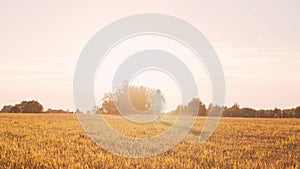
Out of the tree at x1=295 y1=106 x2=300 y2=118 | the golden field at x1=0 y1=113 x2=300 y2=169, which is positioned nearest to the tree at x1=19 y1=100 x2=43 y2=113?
the tree at x1=295 y1=106 x2=300 y2=118

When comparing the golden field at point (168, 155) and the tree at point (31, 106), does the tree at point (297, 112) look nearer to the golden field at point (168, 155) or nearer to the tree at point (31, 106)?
the golden field at point (168, 155)

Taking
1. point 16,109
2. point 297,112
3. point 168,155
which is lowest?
point 168,155

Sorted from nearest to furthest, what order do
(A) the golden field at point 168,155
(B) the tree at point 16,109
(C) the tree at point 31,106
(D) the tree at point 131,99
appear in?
(A) the golden field at point 168,155
(D) the tree at point 131,99
(C) the tree at point 31,106
(B) the tree at point 16,109

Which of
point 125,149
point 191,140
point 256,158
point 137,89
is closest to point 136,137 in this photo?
point 191,140

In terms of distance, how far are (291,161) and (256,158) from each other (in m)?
0.76

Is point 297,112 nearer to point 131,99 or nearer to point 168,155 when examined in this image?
point 131,99

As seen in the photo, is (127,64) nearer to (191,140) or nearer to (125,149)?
(191,140)

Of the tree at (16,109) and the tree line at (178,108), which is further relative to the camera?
the tree at (16,109)

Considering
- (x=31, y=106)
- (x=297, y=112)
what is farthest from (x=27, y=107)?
(x=297, y=112)

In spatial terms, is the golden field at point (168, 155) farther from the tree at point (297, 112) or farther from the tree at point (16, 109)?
the tree at point (16, 109)

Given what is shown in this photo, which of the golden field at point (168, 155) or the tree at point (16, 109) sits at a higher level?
the tree at point (16, 109)

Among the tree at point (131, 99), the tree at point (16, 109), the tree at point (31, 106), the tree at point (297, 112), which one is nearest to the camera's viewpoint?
the tree at point (297, 112)

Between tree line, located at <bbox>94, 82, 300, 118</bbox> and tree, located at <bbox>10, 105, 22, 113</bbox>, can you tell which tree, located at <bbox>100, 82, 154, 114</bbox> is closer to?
tree line, located at <bbox>94, 82, 300, 118</bbox>

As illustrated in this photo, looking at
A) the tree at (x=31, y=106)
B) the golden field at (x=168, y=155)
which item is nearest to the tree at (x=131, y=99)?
the tree at (x=31, y=106)
